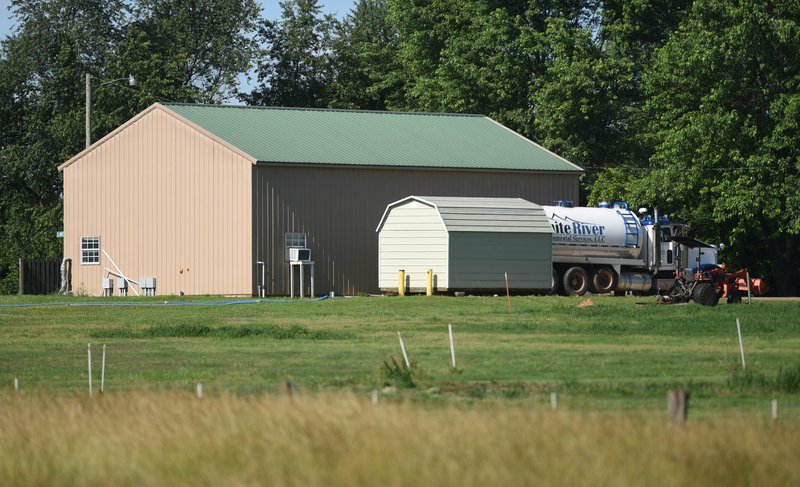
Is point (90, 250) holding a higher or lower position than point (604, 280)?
higher

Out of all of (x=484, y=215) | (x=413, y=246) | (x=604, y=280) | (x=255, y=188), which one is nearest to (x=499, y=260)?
(x=484, y=215)

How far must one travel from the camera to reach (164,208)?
57.6 m

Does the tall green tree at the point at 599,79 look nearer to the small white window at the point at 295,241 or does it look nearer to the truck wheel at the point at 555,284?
the truck wheel at the point at 555,284

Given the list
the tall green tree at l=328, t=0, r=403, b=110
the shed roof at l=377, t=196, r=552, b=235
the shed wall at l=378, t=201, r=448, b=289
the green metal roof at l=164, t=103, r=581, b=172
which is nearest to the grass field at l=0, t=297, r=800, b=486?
the shed wall at l=378, t=201, r=448, b=289

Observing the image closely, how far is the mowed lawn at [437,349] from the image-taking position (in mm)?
24781

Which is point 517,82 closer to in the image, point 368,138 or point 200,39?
point 368,138

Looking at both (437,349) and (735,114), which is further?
(735,114)

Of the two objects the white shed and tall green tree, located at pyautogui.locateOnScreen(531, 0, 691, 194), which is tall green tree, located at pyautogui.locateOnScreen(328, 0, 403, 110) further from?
the white shed

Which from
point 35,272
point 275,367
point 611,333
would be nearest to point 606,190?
point 35,272

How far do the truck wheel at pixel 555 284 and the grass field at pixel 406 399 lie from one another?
934cm

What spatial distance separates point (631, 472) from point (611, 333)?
2204 cm

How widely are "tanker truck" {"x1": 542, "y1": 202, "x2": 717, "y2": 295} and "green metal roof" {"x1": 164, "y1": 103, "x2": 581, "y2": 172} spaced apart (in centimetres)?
479

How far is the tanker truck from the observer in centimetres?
5481

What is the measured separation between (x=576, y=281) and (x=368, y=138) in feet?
35.5
